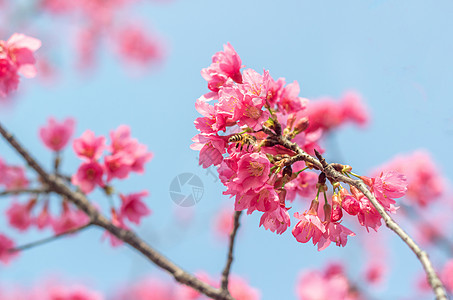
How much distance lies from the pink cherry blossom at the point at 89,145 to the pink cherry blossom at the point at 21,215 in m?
1.10

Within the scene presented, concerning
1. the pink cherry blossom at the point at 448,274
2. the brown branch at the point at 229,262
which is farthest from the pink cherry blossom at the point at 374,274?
the brown branch at the point at 229,262

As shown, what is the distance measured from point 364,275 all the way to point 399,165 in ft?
A: 5.60

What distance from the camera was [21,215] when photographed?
3229 mm

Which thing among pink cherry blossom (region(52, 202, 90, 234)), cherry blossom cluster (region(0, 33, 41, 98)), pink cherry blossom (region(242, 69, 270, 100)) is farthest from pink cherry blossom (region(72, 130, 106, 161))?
pink cherry blossom (region(242, 69, 270, 100))

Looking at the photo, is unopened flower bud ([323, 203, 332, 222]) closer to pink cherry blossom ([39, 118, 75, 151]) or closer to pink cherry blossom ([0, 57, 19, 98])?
pink cherry blossom ([0, 57, 19, 98])

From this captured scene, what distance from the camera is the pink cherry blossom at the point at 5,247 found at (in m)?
3.03

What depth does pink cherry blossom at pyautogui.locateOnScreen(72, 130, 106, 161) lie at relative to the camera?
2451mm

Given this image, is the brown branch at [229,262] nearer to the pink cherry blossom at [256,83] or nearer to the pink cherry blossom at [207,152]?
the pink cherry blossom at [207,152]

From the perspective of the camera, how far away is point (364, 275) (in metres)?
4.69

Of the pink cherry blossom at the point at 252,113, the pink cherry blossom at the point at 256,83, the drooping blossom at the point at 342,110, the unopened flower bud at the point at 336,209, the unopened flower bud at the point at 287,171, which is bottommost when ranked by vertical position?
the unopened flower bud at the point at 336,209

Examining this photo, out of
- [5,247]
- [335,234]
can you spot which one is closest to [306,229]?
[335,234]

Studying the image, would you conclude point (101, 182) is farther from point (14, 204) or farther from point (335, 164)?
point (335, 164)

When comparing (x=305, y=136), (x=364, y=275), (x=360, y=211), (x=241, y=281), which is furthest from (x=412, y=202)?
(x=360, y=211)

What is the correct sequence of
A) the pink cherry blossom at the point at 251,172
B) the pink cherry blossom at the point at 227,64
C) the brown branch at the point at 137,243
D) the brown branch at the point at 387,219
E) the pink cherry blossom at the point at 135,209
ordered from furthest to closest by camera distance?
the pink cherry blossom at the point at 135,209
the brown branch at the point at 137,243
the pink cherry blossom at the point at 227,64
the pink cherry blossom at the point at 251,172
the brown branch at the point at 387,219
